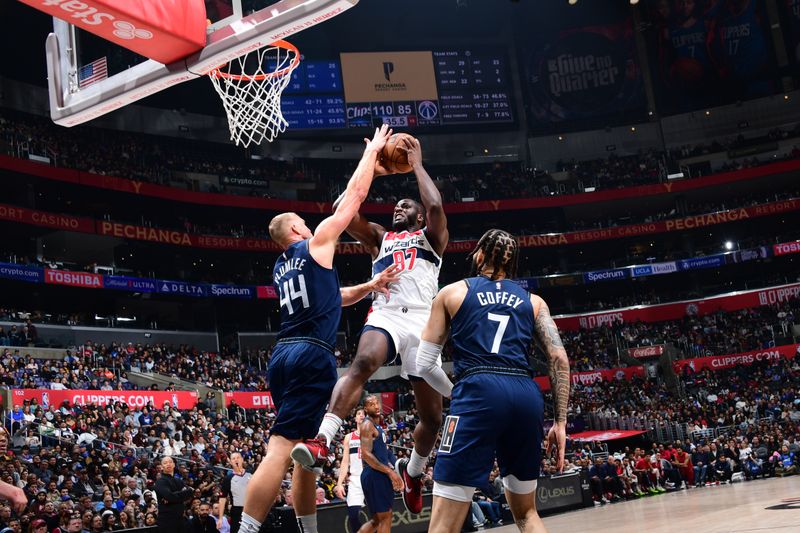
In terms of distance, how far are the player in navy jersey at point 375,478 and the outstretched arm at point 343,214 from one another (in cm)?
318

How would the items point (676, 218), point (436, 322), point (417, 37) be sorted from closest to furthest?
1. point (436, 322)
2. point (676, 218)
3. point (417, 37)

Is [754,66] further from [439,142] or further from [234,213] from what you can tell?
[234,213]

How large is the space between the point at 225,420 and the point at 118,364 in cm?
553

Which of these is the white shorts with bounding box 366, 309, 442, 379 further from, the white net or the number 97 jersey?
the white net

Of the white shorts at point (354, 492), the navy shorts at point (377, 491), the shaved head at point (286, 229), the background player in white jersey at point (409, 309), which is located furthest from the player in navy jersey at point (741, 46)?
the shaved head at point (286, 229)

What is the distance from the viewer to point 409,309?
645cm

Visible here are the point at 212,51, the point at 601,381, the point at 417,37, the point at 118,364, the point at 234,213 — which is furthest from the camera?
the point at 417,37

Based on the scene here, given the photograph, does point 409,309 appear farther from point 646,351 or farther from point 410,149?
point 646,351

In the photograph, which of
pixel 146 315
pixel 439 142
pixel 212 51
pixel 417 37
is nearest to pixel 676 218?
pixel 439 142

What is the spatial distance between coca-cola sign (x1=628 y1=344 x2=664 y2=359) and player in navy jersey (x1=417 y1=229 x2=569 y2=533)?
108 feet

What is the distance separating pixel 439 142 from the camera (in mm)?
46125

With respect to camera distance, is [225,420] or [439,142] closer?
[225,420]

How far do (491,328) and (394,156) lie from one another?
2.06 meters

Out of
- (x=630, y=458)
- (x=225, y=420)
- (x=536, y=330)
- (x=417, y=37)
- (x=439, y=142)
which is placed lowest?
(x=630, y=458)
